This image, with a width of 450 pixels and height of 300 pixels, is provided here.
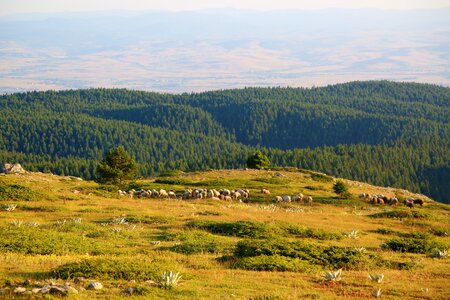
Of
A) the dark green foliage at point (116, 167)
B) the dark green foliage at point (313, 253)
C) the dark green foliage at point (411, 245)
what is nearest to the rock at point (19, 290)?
the dark green foliage at point (313, 253)

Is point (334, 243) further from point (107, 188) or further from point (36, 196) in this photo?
point (107, 188)

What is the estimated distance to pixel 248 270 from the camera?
2431cm

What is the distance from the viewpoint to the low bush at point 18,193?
44259 mm

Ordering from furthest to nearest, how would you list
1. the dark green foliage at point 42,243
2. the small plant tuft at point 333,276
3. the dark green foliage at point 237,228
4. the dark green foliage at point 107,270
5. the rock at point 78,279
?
the dark green foliage at point 237,228 < the dark green foliage at point 42,243 < the small plant tuft at point 333,276 < the dark green foliage at point 107,270 < the rock at point 78,279

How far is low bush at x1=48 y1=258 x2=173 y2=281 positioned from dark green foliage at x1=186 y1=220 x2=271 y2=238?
13039 mm

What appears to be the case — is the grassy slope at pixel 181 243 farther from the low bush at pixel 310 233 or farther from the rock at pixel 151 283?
the low bush at pixel 310 233

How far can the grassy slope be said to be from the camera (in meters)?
20.5

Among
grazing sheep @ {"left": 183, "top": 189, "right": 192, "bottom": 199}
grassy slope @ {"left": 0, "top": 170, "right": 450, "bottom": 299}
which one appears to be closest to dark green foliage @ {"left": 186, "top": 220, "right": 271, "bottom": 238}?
grassy slope @ {"left": 0, "top": 170, "right": 450, "bottom": 299}

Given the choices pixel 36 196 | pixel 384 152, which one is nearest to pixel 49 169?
pixel 384 152

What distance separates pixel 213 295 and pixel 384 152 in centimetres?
16102

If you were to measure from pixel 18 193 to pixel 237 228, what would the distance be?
59.2 ft

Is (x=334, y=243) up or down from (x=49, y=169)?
up

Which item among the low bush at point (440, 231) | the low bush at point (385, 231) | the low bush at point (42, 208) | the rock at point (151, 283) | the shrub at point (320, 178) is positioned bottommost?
the shrub at point (320, 178)

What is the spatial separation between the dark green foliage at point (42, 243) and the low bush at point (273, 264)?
593cm
